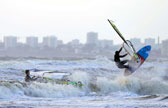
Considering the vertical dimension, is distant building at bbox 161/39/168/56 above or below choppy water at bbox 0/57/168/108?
above

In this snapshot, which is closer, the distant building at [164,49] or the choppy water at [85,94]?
the choppy water at [85,94]

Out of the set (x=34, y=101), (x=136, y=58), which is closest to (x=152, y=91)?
(x=136, y=58)

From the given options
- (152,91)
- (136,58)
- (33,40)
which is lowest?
(152,91)

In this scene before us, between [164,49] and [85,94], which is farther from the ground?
[164,49]

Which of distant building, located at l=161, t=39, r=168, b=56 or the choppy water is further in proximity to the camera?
distant building, located at l=161, t=39, r=168, b=56

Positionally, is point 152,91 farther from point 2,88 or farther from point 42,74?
point 2,88

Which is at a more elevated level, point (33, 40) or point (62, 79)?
point (33, 40)

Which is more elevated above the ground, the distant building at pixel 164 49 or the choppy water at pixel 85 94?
the distant building at pixel 164 49

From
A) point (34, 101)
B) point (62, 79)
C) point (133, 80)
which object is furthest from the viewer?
point (133, 80)

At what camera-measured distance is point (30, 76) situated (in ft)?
61.9

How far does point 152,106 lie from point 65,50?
463ft

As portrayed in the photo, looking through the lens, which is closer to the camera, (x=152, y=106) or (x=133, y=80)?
(x=152, y=106)

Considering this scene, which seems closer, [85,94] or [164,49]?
[85,94]

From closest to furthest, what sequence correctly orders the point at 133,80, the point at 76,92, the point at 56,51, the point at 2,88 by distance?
the point at 2,88, the point at 76,92, the point at 133,80, the point at 56,51
